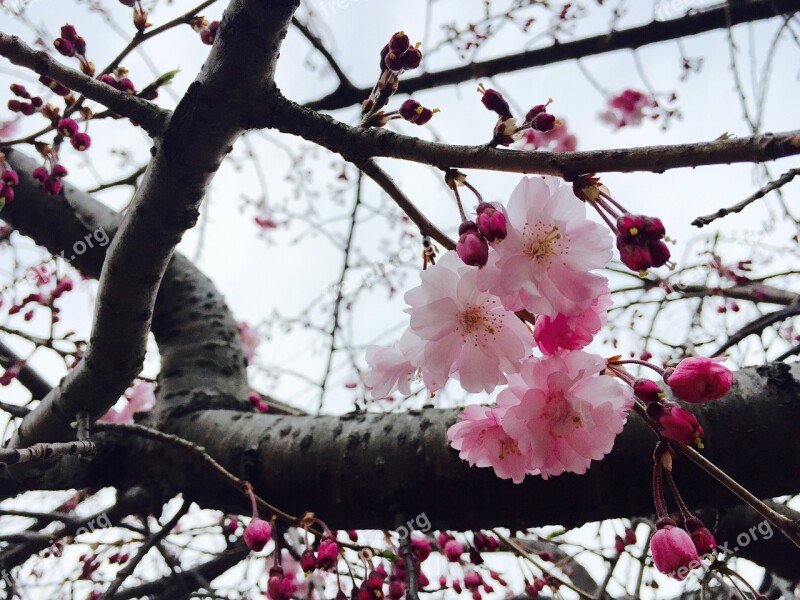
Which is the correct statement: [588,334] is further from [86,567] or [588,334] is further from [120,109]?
[86,567]

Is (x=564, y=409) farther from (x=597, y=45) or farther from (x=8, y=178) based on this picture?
(x=597, y=45)

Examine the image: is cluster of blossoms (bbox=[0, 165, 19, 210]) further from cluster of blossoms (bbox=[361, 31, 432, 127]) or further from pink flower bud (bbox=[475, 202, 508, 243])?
pink flower bud (bbox=[475, 202, 508, 243])

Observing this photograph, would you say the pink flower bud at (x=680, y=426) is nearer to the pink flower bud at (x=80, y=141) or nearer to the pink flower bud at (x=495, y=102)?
the pink flower bud at (x=495, y=102)

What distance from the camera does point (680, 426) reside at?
0.74 m

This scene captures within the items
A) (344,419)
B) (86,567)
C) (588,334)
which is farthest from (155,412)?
(588,334)

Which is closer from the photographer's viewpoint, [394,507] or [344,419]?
[394,507]

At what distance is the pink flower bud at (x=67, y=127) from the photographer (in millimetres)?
1491

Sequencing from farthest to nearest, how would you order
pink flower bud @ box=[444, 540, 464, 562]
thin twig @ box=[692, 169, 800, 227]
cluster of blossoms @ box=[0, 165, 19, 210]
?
pink flower bud @ box=[444, 540, 464, 562] < cluster of blossoms @ box=[0, 165, 19, 210] < thin twig @ box=[692, 169, 800, 227]

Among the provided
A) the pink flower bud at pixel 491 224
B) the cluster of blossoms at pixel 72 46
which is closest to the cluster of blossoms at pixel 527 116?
the pink flower bud at pixel 491 224

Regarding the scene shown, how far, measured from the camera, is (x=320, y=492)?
148 centimetres

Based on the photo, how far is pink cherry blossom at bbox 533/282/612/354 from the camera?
0.85 meters

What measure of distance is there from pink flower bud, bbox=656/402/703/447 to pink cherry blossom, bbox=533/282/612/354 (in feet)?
0.51

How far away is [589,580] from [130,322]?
2676 mm

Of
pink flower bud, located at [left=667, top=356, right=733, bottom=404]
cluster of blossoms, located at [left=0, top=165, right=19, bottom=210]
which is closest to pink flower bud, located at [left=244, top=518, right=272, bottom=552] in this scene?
pink flower bud, located at [left=667, top=356, right=733, bottom=404]
